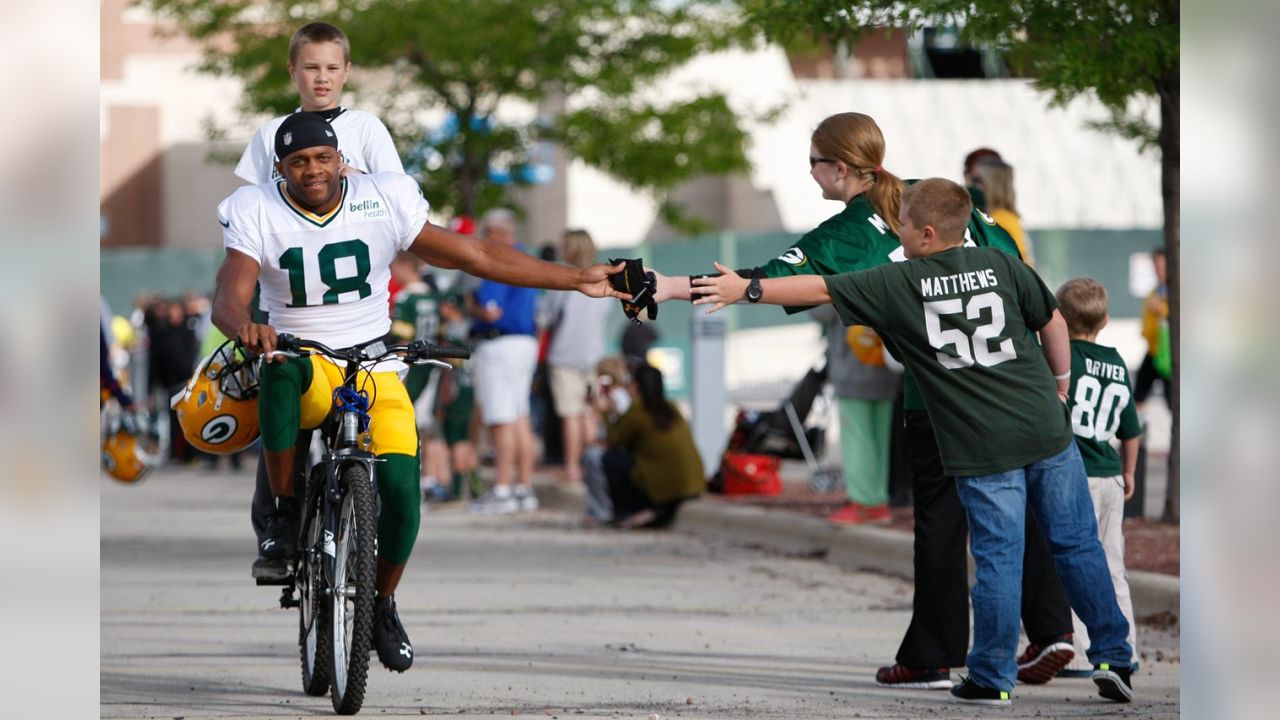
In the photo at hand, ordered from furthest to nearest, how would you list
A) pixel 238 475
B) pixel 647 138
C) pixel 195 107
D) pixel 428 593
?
pixel 195 107 → pixel 647 138 → pixel 238 475 → pixel 428 593

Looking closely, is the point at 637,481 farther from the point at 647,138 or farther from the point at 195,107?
the point at 195,107

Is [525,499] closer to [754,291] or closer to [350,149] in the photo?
[350,149]

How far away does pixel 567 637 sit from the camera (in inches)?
344

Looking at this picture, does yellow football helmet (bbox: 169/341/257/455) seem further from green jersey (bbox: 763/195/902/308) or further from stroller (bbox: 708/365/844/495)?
stroller (bbox: 708/365/844/495)

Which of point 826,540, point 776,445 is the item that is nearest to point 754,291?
point 826,540

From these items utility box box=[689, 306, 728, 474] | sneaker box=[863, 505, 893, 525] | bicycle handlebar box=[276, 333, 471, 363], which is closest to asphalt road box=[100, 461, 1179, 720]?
sneaker box=[863, 505, 893, 525]

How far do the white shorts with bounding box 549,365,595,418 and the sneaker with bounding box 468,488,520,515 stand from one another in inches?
47.3

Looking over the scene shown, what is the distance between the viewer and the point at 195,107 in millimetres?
57156

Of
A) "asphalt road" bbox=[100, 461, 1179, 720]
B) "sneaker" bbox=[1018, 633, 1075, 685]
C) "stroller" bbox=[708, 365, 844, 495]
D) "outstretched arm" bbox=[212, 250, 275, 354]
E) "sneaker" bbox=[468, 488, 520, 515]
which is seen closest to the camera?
"outstretched arm" bbox=[212, 250, 275, 354]

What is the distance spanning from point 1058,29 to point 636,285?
5.05 m

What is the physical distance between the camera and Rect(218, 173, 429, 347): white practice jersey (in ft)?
21.2
